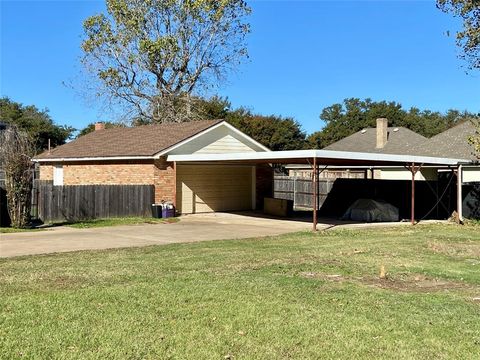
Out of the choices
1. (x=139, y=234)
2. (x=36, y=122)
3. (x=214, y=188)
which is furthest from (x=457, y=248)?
(x=36, y=122)

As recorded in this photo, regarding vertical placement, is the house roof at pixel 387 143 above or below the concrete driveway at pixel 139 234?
above

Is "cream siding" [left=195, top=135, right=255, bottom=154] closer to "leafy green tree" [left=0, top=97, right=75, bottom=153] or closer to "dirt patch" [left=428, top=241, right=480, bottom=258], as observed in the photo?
"dirt patch" [left=428, top=241, right=480, bottom=258]

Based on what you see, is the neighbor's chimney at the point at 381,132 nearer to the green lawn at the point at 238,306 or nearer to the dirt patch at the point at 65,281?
the green lawn at the point at 238,306

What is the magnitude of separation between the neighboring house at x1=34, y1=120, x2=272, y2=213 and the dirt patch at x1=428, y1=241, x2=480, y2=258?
1201 centimetres

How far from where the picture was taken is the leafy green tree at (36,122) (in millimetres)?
55781

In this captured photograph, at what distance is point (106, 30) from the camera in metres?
38.2

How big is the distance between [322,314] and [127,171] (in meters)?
18.2

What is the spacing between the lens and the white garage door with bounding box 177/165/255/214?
79.0 feet

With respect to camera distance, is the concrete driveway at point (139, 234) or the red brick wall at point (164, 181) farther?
the red brick wall at point (164, 181)

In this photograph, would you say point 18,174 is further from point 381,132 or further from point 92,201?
point 381,132

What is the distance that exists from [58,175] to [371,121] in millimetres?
48870

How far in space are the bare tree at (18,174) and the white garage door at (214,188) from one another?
25.8ft

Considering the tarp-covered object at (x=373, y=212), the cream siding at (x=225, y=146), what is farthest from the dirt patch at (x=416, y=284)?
the cream siding at (x=225, y=146)

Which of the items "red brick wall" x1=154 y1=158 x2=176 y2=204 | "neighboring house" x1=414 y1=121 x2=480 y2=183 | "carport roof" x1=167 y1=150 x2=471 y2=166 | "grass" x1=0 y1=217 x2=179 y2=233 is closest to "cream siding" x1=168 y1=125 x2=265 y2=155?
"red brick wall" x1=154 y1=158 x2=176 y2=204
